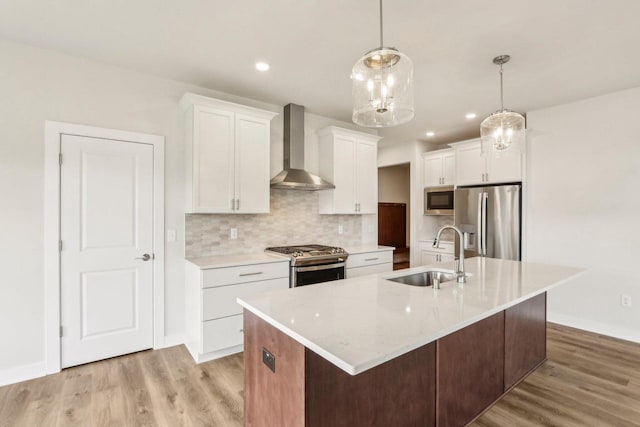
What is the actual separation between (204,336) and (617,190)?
4445mm

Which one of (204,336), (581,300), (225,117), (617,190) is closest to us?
(204,336)

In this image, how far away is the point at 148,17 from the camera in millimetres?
2141

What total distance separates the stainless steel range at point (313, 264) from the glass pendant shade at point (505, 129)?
6.01 feet

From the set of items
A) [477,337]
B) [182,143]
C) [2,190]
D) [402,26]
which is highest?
[402,26]

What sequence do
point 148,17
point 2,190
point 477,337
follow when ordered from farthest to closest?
1. point 2,190
2. point 148,17
3. point 477,337

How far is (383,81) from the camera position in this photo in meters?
1.64

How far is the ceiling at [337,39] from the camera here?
2027 mm

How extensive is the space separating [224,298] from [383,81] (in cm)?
222

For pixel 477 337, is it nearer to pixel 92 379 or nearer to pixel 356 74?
pixel 356 74

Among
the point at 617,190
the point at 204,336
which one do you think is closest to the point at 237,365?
the point at 204,336

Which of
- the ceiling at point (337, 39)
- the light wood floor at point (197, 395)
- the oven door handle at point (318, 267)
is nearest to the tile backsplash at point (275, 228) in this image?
the oven door handle at point (318, 267)

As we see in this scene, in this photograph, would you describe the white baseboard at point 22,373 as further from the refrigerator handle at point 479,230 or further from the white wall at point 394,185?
the white wall at point 394,185

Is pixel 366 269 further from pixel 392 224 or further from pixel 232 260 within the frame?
pixel 392 224

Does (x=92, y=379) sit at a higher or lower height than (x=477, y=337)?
lower
